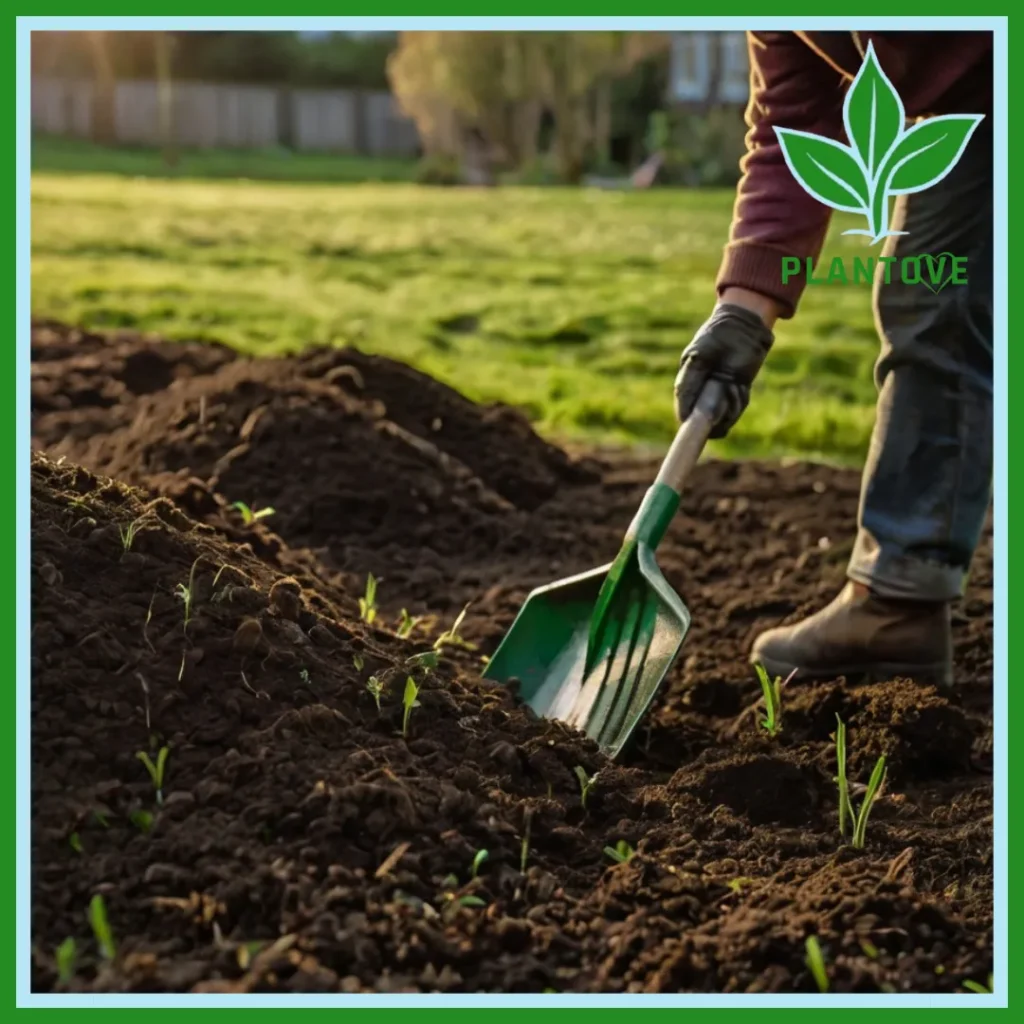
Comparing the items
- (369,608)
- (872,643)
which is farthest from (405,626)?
(872,643)

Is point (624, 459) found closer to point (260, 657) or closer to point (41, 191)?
point (260, 657)

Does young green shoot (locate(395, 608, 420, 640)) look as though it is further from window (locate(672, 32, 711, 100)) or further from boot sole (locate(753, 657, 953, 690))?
window (locate(672, 32, 711, 100))

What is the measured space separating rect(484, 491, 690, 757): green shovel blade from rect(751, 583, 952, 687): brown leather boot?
0.54 m

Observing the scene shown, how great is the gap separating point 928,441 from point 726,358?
2.11ft

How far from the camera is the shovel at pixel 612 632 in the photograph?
11.8 ft

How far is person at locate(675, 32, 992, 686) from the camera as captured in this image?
343 centimetres

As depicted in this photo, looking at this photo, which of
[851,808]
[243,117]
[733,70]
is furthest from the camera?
[733,70]

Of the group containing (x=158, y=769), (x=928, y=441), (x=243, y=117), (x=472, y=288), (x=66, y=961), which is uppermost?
(x=243, y=117)

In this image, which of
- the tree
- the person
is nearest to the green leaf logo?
the person

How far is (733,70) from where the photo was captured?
7598mm

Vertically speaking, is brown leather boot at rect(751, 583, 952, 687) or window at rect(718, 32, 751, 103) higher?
window at rect(718, 32, 751, 103)

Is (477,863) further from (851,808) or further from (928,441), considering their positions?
(928,441)

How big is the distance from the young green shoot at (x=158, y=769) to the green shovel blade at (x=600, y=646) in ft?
3.63

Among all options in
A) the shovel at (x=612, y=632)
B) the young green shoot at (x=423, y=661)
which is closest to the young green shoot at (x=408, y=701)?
the young green shoot at (x=423, y=661)
